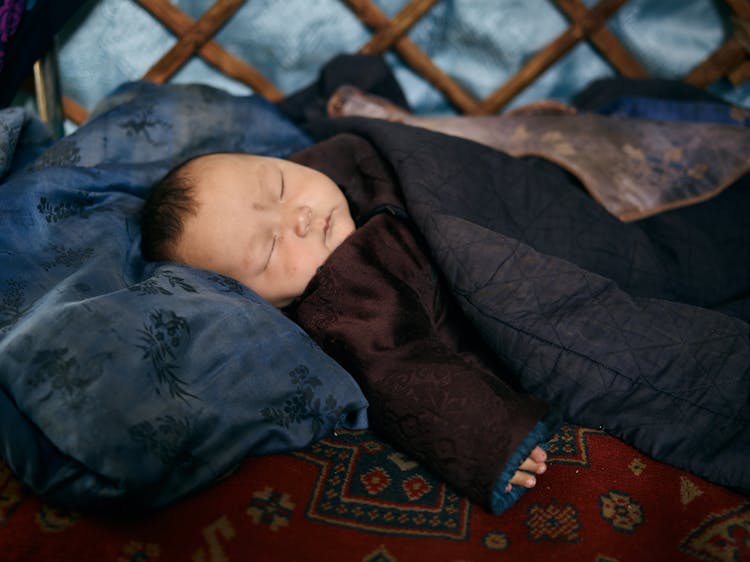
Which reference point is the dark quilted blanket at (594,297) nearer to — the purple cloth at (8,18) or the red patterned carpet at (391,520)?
the red patterned carpet at (391,520)

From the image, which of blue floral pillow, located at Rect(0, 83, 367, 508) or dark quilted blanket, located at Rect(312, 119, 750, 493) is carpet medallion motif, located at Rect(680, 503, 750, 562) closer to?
dark quilted blanket, located at Rect(312, 119, 750, 493)

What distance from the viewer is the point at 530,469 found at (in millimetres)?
639

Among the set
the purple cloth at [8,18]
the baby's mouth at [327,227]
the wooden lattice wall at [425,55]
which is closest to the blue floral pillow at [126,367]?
the baby's mouth at [327,227]

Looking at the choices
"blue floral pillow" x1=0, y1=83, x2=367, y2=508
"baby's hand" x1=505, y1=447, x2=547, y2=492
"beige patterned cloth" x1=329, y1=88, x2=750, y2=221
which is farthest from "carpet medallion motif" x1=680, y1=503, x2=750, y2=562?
"beige patterned cloth" x1=329, y1=88, x2=750, y2=221

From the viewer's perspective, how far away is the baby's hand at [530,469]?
63cm

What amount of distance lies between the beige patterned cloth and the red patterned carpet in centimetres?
48

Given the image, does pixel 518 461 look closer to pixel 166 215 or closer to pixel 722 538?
pixel 722 538

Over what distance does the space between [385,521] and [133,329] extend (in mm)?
293

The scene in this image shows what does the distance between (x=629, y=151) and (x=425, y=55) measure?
53cm

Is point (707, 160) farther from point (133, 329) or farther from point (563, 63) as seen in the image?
point (133, 329)

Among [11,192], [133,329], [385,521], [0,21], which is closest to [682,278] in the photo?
[385,521]

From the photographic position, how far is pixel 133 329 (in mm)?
627

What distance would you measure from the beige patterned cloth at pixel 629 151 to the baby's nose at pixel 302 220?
1.24 ft

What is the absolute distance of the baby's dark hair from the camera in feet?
2.73
